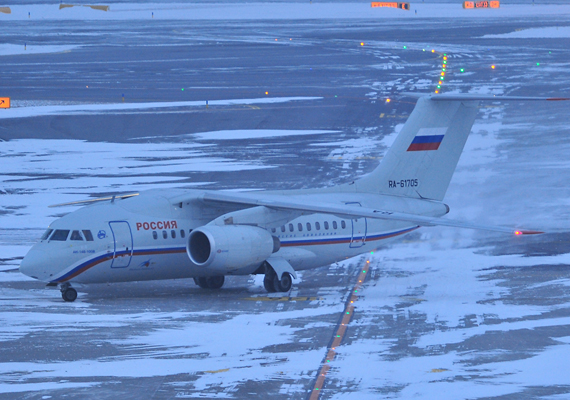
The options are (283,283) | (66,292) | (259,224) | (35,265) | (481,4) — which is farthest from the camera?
(481,4)

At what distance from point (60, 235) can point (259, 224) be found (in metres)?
4.84

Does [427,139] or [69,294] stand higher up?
[427,139]

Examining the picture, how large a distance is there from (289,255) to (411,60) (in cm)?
5867

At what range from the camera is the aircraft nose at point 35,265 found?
23156 millimetres

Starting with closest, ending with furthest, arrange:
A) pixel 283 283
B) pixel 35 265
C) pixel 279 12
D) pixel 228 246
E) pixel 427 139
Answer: pixel 35 265
pixel 228 246
pixel 283 283
pixel 427 139
pixel 279 12

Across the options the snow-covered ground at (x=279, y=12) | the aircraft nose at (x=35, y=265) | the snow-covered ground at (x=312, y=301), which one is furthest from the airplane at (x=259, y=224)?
the snow-covered ground at (x=279, y=12)

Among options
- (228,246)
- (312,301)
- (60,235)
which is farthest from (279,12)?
(60,235)

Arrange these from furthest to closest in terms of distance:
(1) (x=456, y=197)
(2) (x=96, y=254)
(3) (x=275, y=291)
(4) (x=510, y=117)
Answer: (4) (x=510, y=117), (1) (x=456, y=197), (3) (x=275, y=291), (2) (x=96, y=254)

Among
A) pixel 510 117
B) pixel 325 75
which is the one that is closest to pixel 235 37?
pixel 325 75

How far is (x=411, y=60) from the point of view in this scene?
3241 inches

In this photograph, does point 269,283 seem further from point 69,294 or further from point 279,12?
point 279,12

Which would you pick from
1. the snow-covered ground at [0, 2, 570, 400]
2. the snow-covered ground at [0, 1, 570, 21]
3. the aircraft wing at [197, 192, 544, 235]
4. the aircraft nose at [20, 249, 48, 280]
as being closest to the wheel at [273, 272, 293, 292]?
the snow-covered ground at [0, 2, 570, 400]

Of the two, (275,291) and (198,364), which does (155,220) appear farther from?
(198,364)

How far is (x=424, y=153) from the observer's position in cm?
2803
